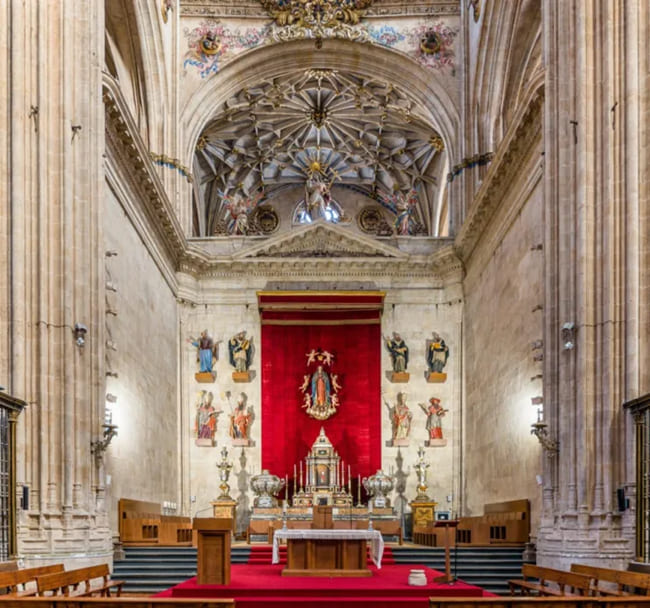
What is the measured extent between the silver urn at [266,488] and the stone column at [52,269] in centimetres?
965

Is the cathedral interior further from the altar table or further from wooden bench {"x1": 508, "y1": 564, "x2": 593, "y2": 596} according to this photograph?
the altar table

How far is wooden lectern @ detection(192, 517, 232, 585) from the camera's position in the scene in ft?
41.0

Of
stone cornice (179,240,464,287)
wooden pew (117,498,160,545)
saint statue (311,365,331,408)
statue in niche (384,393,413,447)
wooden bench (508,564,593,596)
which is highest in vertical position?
stone cornice (179,240,464,287)

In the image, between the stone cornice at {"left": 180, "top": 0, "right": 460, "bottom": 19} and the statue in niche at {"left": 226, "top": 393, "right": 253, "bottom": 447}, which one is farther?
the stone cornice at {"left": 180, "top": 0, "right": 460, "bottom": 19}

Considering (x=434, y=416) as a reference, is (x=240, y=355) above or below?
above

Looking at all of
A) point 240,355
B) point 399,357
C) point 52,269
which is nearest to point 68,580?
point 52,269

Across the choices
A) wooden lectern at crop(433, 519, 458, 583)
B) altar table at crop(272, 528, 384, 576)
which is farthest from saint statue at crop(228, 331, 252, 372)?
wooden lectern at crop(433, 519, 458, 583)

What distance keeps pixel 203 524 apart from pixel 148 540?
677 cm

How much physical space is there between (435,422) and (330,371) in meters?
3.35

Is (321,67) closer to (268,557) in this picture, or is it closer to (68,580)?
(268,557)

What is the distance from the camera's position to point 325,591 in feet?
38.9

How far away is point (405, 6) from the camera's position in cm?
2797

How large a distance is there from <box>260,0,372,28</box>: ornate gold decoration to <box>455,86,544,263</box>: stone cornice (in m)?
7.35

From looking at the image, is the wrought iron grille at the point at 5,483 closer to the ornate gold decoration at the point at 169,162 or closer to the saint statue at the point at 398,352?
the ornate gold decoration at the point at 169,162
